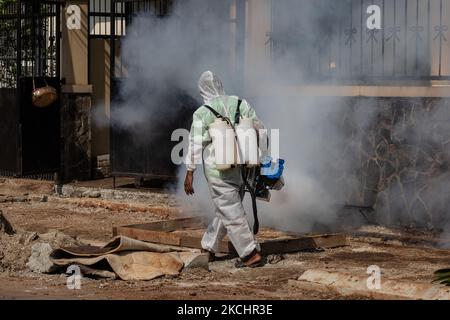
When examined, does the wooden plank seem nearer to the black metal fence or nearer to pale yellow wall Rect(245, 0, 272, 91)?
the black metal fence

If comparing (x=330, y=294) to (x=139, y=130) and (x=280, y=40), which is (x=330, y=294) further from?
(x=139, y=130)

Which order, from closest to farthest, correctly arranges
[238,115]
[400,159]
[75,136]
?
1. [238,115]
2. [400,159]
3. [75,136]

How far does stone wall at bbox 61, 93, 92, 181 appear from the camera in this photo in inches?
587

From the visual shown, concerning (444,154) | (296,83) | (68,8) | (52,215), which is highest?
(68,8)

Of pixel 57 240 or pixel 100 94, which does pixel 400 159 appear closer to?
pixel 57 240

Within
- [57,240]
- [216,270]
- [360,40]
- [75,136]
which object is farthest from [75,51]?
[216,270]

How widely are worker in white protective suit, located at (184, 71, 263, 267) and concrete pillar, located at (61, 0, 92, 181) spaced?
234 inches

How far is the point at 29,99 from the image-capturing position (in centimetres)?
1454

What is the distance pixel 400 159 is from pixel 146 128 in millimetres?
4052

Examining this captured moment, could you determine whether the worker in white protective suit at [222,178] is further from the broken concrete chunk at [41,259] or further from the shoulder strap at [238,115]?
the broken concrete chunk at [41,259]

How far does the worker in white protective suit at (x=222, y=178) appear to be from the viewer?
909 cm
